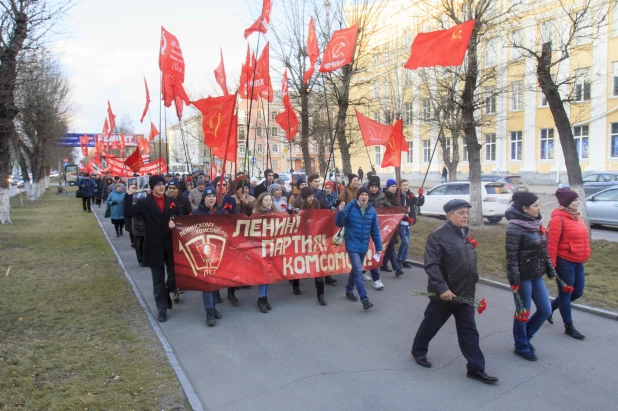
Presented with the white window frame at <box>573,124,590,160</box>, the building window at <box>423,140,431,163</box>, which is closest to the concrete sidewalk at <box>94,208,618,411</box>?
the white window frame at <box>573,124,590,160</box>

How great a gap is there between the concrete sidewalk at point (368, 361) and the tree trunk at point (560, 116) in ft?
19.3

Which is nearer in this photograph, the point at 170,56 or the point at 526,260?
the point at 526,260

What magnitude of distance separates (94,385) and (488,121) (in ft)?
63.6

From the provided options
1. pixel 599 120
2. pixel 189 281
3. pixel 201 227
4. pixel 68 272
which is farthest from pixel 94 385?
pixel 599 120

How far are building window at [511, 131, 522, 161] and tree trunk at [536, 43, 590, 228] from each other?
28365mm

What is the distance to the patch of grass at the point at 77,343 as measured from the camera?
14.1ft

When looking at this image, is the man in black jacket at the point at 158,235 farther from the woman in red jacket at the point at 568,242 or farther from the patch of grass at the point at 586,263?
the woman in red jacket at the point at 568,242

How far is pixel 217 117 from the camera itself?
28.7ft

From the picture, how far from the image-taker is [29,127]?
107 feet

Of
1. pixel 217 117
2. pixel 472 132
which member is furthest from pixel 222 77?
pixel 472 132

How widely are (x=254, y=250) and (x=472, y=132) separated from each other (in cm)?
983

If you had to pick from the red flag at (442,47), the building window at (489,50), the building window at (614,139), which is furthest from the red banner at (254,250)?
the building window at (614,139)

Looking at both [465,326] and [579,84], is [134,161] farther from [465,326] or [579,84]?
[579,84]

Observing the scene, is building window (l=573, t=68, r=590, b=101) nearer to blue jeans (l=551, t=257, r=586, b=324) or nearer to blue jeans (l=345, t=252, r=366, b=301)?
blue jeans (l=551, t=257, r=586, b=324)
